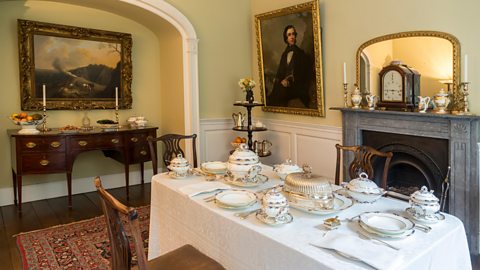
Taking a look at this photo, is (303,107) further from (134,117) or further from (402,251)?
(402,251)

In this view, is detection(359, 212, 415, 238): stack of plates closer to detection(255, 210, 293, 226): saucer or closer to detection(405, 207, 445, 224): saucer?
detection(405, 207, 445, 224): saucer

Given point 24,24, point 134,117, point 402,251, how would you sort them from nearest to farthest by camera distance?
1. point 402,251
2. point 24,24
3. point 134,117

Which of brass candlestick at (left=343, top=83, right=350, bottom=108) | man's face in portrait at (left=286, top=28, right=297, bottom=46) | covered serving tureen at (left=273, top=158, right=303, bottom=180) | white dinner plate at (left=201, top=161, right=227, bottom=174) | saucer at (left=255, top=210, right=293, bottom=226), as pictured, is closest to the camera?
saucer at (left=255, top=210, right=293, bottom=226)

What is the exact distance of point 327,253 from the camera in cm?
139

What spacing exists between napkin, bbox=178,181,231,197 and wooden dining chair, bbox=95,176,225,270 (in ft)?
→ 1.03

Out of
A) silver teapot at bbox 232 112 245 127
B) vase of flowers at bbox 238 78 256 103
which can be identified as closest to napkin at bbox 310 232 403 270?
vase of flowers at bbox 238 78 256 103

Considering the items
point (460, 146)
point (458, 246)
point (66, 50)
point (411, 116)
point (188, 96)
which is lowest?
point (458, 246)

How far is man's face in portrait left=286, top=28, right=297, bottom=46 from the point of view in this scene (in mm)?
4656

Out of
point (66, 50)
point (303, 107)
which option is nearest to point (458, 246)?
point (303, 107)

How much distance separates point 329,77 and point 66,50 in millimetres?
3366

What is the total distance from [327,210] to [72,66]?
13.8ft

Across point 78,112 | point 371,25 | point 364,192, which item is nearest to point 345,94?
point 371,25

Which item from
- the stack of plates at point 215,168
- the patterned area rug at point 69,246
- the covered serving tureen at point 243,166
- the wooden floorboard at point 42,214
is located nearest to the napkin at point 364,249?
the covered serving tureen at point 243,166

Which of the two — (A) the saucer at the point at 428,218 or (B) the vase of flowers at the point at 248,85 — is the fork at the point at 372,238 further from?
(B) the vase of flowers at the point at 248,85
